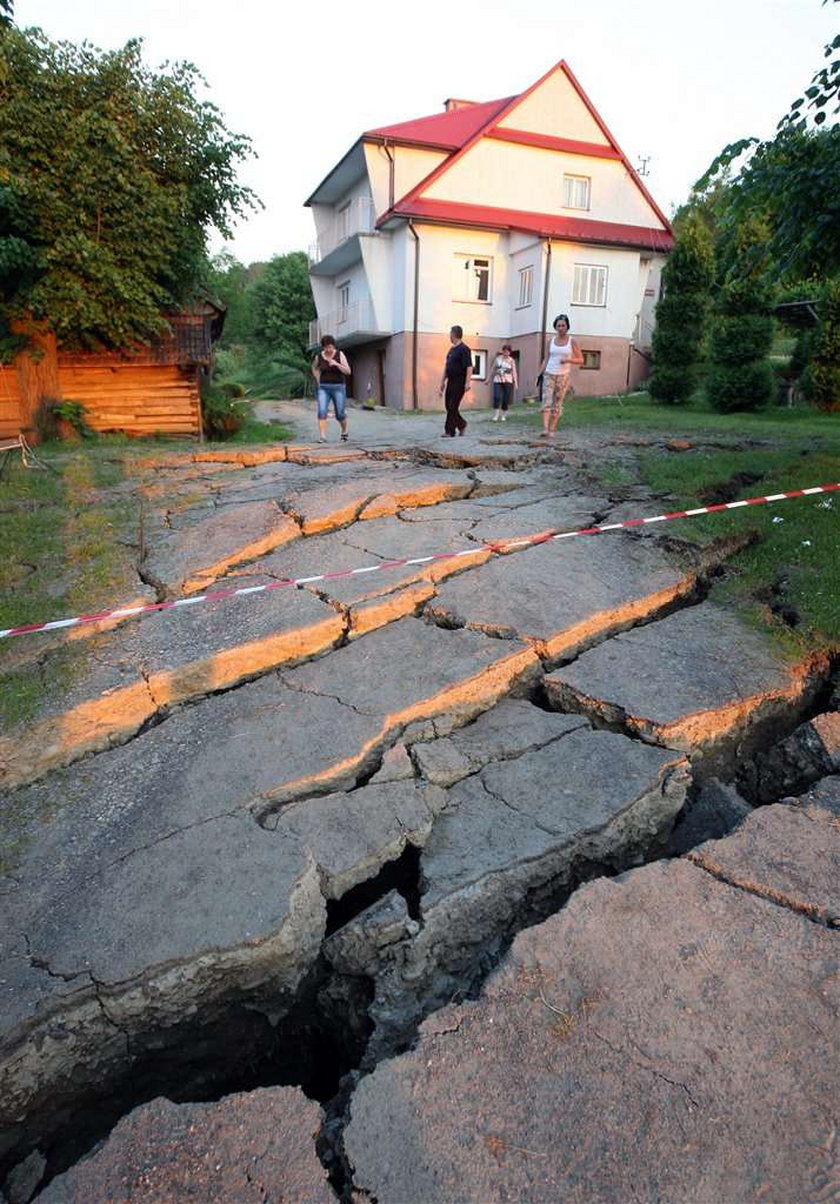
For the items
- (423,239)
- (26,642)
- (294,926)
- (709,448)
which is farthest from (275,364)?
(294,926)

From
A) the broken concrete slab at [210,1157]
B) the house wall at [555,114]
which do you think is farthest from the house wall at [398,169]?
the broken concrete slab at [210,1157]

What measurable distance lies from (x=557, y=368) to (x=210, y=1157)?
30.0 ft

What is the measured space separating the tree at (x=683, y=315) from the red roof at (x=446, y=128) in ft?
25.9

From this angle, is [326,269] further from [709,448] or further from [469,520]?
[469,520]

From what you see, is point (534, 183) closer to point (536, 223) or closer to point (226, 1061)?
point (536, 223)

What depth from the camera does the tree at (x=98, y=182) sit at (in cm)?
1019

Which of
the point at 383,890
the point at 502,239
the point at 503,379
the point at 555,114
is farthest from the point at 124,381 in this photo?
the point at 555,114

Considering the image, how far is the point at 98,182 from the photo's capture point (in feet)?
35.1

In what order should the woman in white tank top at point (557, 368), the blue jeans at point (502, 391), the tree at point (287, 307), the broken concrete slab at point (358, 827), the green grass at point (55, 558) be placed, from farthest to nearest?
the tree at point (287, 307)
the blue jeans at point (502, 391)
the woman in white tank top at point (557, 368)
the green grass at point (55, 558)
the broken concrete slab at point (358, 827)

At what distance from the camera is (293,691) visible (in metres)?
3.89

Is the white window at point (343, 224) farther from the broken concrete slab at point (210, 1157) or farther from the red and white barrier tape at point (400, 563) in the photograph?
the broken concrete slab at point (210, 1157)

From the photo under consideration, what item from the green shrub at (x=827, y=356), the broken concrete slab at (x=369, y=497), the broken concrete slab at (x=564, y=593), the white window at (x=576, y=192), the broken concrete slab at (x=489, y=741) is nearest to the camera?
the broken concrete slab at (x=489, y=741)

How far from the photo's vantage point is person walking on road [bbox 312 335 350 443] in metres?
10.1

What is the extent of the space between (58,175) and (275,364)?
71.4 feet
